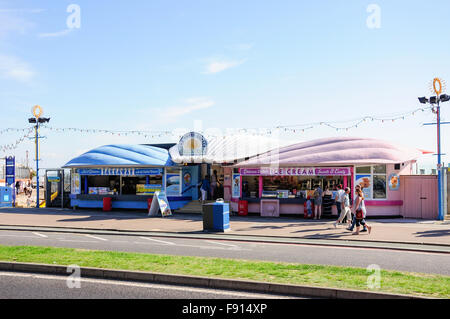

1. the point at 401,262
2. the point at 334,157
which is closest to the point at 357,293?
the point at 401,262

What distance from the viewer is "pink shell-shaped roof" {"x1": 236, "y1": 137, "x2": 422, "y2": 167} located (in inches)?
874

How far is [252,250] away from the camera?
41.1 ft

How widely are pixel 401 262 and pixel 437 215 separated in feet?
41.2

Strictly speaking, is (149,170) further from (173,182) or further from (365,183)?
(365,183)

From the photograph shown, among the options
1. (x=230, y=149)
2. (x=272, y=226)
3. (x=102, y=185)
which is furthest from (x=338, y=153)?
(x=102, y=185)

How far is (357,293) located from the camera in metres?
7.17

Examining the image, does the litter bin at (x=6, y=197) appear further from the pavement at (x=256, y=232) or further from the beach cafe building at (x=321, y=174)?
the beach cafe building at (x=321, y=174)

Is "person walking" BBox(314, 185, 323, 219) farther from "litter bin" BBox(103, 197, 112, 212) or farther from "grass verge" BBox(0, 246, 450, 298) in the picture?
"litter bin" BBox(103, 197, 112, 212)

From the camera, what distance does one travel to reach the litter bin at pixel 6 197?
3112cm

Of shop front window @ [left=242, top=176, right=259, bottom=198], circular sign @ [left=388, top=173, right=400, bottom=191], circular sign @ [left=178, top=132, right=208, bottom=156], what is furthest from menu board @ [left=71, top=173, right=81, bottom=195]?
circular sign @ [left=388, top=173, right=400, bottom=191]

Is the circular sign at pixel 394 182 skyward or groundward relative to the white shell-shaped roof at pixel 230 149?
groundward

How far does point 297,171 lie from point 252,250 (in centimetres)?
1177

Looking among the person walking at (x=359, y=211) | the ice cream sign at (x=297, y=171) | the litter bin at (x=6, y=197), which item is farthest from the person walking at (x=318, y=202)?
the litter bin at (x=6, y=197)

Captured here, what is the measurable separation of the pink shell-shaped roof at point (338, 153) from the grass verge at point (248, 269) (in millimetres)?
13720
